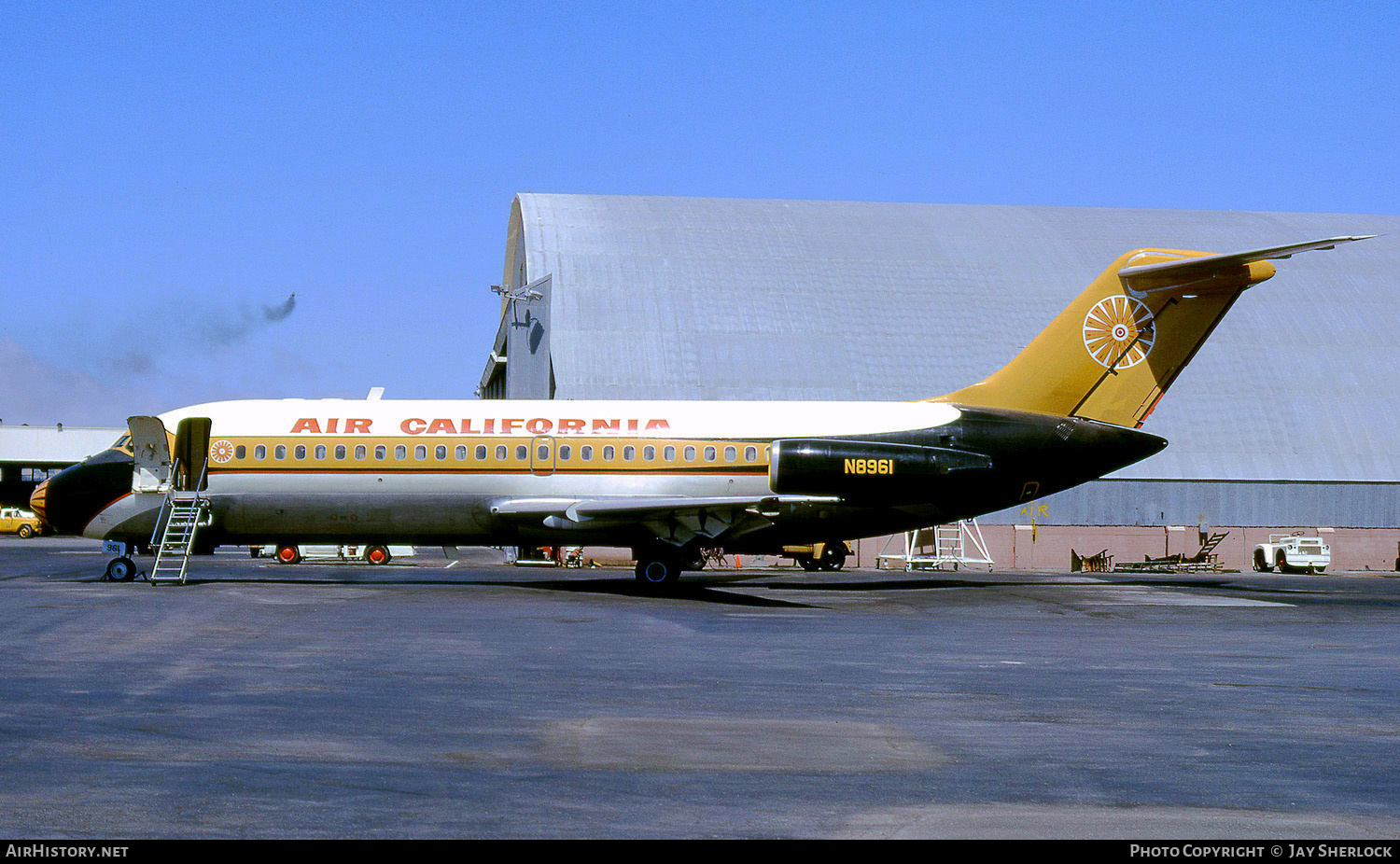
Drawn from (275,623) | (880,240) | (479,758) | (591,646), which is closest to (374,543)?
(275,623)

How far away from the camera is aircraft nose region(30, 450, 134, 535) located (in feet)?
93.0

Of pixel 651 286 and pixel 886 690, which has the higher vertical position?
pixel 651 286

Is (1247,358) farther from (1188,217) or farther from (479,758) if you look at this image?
(479,758)

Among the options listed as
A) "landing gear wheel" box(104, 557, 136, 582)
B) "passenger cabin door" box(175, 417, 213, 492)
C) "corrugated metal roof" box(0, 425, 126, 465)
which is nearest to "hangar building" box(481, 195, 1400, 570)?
"passenger cabin door" box(175, 417, 213, 492)

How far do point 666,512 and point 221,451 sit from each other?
10261 millimetres

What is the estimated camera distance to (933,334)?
49250mm

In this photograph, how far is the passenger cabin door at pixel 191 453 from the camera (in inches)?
1106

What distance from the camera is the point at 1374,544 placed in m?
48.3

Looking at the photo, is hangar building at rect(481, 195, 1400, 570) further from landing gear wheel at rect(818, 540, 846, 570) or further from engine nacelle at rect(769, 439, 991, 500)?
engine nacelle at rect(769, 439, 991, 500)

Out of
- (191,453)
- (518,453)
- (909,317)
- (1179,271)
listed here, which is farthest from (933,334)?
(191,453)

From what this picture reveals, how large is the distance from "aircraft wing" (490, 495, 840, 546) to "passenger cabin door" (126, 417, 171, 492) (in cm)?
754

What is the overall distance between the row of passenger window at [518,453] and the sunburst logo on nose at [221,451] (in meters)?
0.15

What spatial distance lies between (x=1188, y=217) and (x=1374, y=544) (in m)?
17.0
